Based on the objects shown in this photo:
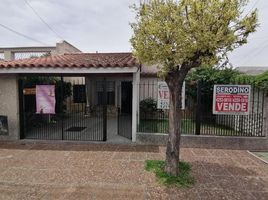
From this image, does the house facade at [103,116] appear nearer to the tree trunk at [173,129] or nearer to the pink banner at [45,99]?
the pink banner at [45,99]

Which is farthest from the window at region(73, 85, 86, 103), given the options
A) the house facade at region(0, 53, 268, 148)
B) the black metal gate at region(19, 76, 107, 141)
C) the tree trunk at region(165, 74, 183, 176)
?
the tree trunk at region(165, 74, 183, 176)

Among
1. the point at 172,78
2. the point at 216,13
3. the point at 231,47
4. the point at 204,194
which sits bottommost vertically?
the point at 204,194

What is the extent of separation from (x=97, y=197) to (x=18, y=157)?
3.72 meters

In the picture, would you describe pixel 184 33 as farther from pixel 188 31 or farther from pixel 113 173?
pixel 113 173

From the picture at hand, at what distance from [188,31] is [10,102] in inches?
296

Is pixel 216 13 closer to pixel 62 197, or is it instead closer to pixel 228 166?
pixel 228 166

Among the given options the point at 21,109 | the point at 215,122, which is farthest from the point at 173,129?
the point at 21,109

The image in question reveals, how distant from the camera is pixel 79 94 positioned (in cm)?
1531

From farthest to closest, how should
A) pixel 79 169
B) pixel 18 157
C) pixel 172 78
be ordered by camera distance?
pixel 18 157
pixel 79 169
pixel 172 78

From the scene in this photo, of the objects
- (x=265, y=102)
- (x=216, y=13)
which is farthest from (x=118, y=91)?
(x=216, y=13)

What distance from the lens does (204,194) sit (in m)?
4.82

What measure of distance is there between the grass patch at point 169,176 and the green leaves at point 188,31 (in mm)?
2494

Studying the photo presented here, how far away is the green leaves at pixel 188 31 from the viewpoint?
4621mm

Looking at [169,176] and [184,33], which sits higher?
[184,33]
